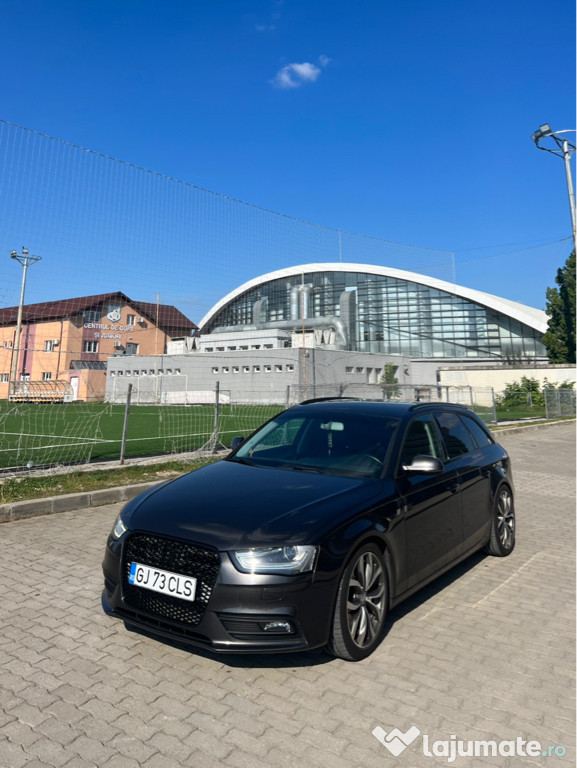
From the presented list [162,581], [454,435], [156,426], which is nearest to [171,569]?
[162,581]

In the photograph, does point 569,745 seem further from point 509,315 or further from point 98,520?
point 509,315

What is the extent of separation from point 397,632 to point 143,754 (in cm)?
180

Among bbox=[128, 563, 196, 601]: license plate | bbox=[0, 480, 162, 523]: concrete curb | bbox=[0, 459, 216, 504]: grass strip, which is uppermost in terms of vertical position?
bbox=[128, 563, 196, 601]: license plate

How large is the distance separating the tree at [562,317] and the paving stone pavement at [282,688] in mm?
43391

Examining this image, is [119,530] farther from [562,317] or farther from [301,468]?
[562,317]

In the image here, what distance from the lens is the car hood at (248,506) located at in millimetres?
2725

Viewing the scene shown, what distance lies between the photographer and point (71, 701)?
8.27 ft

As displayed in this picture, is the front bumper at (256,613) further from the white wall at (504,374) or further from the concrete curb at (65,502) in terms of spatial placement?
the white wall at (504,374)

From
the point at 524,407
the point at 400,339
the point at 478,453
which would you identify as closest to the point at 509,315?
the point at 400,339

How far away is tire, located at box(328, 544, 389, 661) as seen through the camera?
2818mm

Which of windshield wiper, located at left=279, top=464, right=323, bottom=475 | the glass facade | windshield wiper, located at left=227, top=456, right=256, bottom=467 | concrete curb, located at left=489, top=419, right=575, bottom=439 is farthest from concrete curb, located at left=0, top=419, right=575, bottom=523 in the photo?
the glass facade

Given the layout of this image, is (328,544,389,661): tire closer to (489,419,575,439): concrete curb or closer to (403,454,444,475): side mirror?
(403,454,444,475): side mirror

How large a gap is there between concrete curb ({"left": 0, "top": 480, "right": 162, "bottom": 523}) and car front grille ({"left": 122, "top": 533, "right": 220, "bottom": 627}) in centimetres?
358

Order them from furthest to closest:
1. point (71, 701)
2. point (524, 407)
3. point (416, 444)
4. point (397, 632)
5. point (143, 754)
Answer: point (524, 407)
point (416, 444)
point (397, 632)
point (71, 701)
point (143, 754)
